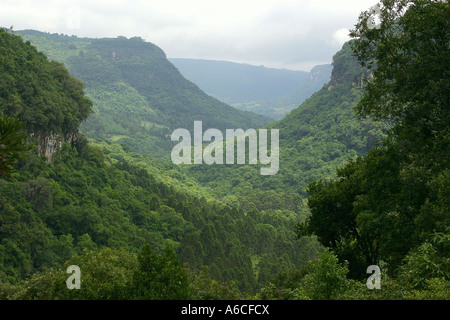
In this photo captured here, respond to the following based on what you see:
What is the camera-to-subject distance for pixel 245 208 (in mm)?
81250

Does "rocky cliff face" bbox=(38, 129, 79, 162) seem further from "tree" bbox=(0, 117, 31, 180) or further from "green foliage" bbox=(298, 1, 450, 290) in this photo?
"tree" bbox=(0, 117, 31, 180)

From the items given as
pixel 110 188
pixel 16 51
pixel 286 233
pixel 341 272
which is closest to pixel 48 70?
pixel 16 51

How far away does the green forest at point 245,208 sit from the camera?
12.5 m

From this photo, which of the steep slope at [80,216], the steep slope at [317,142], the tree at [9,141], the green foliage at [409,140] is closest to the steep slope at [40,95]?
the steep slope at [80,216]

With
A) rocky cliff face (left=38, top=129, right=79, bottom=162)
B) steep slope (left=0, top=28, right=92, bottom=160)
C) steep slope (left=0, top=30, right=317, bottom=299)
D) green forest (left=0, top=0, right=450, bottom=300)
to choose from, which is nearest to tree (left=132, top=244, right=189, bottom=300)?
green forest (left=0, top=0, right=450, bottom=300)

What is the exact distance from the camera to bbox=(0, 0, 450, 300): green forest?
41.1ft

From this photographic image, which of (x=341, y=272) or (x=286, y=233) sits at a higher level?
(x=341, y=272)

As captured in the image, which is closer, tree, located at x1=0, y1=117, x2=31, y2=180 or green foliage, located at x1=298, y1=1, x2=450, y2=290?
tree, located at x1=0, y1=117, x2=31, y2=180

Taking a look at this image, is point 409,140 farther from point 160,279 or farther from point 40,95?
point 40,95

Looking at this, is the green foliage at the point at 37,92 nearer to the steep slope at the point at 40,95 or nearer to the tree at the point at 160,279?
the steep slope at the point at 40,95

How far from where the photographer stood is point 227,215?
56844 mm

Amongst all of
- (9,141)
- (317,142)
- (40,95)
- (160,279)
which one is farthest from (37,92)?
(317,142)
